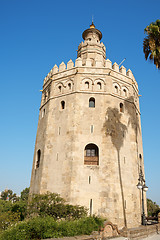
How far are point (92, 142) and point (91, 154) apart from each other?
1066 mm

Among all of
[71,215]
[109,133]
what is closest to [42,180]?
[71,215]

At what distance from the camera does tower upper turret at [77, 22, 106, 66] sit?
24.2 metres

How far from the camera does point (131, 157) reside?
721 inches

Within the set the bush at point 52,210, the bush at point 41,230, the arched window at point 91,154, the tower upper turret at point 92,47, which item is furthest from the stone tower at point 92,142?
the bush at point 41,230

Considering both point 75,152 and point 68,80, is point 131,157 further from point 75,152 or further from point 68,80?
point 68,80

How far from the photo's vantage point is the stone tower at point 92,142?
15.9 m

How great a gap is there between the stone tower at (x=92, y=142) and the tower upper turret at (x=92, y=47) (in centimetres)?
363

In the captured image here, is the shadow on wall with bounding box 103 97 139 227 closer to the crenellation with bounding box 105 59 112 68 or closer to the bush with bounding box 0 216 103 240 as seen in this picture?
the crenellation with bounding box 105 59 112 68

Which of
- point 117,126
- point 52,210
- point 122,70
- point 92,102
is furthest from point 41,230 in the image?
point 122,70

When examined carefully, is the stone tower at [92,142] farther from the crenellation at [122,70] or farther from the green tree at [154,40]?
the green tree at [154,40]

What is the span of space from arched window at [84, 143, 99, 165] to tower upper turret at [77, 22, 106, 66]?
1034cm

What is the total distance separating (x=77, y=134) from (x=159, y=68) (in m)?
8.29

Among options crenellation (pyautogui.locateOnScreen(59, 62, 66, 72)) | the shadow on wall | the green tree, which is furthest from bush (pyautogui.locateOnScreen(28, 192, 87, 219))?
crenellation (pyautogui.locateOnScreen(59, 62, 66, 72))

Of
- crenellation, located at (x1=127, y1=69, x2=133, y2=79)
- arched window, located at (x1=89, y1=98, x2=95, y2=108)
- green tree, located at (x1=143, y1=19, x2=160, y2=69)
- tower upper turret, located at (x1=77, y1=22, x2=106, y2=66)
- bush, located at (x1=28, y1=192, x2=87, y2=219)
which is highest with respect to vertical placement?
tower upper turret, located at (x1=77, y1=22, x2=106, y2=66)
